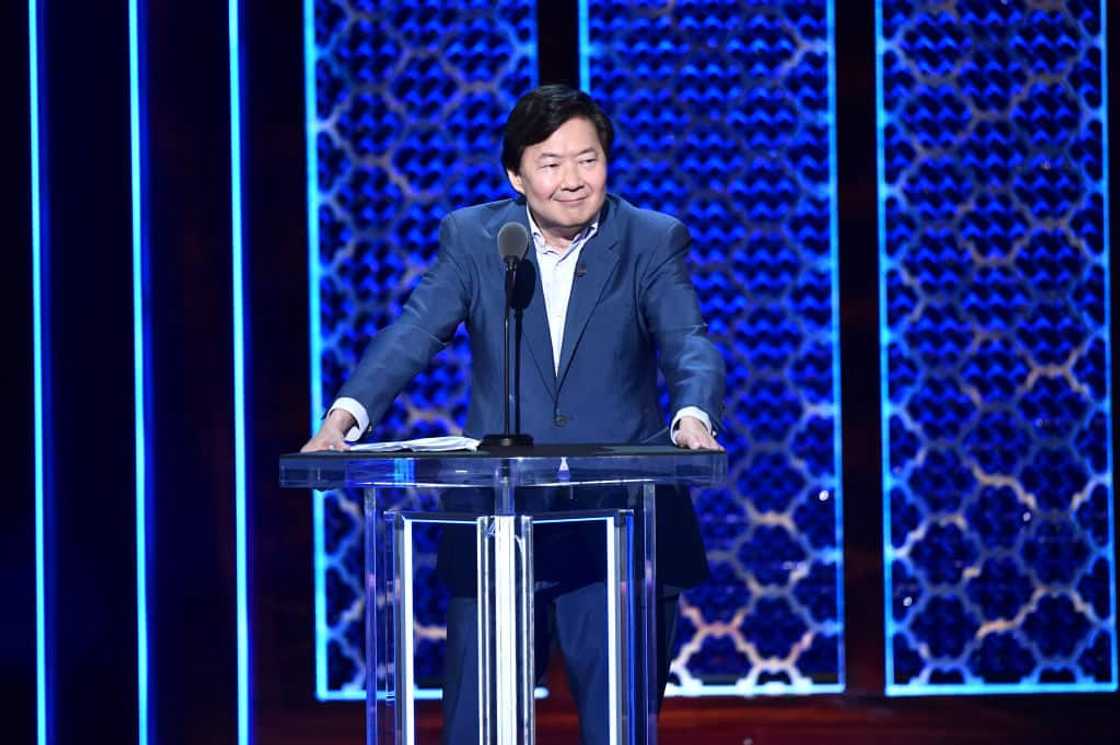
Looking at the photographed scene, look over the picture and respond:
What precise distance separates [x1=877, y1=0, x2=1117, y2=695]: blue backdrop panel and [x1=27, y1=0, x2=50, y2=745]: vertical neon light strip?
7.16ft

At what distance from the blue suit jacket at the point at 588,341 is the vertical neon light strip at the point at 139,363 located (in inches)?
48.7

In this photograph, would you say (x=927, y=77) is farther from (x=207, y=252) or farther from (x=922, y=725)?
(x=207, y=252)

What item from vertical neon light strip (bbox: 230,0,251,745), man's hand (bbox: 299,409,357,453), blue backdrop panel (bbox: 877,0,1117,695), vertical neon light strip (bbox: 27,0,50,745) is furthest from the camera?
blue backdrop panel (bbox: 877,0,1117,695)

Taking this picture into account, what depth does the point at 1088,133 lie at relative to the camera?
12.6ft

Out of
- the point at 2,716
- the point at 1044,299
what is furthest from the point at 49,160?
the point at 1044,299

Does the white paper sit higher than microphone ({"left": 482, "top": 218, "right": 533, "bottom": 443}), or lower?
lower

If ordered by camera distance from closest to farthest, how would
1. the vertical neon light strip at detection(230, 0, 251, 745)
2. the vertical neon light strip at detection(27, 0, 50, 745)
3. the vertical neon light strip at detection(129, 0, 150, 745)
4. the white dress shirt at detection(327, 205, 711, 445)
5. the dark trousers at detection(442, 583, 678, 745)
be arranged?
1. the dark trousers at detection(442, 583, 678, 745)
2. the white dress shirt at detection(327, 205, 711, 445)
3. the vertical neon light strip at detection(27, 0, 50, 745)
4. the vertical neon light strip at detection(129, 0, 150, 745)
5. the vertical neon light strip at detection(230, 0, 251, 745)

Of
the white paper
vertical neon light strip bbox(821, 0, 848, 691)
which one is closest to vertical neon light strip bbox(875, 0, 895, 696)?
vertical neon light strip bbox(821, 0, 848, 691)

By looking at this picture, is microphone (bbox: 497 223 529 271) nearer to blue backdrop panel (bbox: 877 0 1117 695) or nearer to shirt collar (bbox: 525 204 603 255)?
shirt collar (bbox: 525 204 603 255)

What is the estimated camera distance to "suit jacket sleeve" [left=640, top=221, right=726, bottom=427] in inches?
86.0

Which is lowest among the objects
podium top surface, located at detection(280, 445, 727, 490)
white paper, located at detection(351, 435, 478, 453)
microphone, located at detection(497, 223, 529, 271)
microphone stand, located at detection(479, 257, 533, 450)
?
podium top surface, located at detection(280, 445, 727, 490)

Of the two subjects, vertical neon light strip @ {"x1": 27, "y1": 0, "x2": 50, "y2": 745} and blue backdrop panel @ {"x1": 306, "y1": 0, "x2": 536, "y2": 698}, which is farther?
blue backdrop panel @ {"x1": 306, "y1": 0, "x2": 536, "y2": 698}

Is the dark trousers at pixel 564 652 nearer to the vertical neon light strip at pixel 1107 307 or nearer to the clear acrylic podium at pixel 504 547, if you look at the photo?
the clear acrylic podium at pixel 504 547

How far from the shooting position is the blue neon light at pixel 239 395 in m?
3.54
